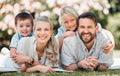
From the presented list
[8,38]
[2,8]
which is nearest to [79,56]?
[2,8]

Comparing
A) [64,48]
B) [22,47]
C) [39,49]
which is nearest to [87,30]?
[64,48]

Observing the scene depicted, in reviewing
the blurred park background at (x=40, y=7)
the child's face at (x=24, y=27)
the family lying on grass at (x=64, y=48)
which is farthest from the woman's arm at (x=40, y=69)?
the blurred park background at (x=40, y=7)

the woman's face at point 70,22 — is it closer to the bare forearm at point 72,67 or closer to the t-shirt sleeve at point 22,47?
the bare forearm at point 72,67

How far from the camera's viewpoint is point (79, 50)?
5.61 meters

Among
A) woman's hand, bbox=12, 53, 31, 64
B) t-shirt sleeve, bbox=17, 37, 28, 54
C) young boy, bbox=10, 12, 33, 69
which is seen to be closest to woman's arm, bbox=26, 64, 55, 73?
woman's hand, bbox=12, 53, 31, 64

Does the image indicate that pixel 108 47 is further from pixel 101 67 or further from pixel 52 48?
pixel 52 48

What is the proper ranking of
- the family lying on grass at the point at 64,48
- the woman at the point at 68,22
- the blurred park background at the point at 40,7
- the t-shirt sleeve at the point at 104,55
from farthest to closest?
1. the blurred park background at the point at 40,7
2. the woman at the point at 68,22
3. the t-shirt sleeve at the point at 104,55
4. the family lying on grass at the point at 64,48

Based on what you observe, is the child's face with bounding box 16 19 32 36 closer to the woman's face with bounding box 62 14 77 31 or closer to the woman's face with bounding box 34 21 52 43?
the woman's face with bounding box 34 21 52 43

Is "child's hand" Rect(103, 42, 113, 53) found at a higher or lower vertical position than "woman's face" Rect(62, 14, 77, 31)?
lower

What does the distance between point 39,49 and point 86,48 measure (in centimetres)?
53

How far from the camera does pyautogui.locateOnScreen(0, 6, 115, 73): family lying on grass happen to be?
217 inches

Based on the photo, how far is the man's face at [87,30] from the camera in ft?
18.0

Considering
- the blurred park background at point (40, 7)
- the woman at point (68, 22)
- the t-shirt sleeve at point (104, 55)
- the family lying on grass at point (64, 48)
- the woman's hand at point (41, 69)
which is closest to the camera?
the woman's hand at point (41, 69)

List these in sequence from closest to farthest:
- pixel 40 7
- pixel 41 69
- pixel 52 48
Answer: pixel 41 69 < pixel 52 48 < pixel 40 7
